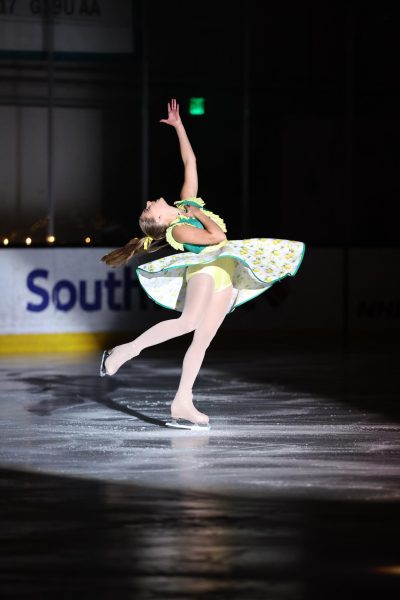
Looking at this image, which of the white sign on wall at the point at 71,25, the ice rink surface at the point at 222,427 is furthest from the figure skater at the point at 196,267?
the white sign on wall at the point at 71,25

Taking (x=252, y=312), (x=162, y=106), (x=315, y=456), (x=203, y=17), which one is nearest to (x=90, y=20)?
(x=252, y=312)

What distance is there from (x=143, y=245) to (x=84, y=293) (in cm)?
749

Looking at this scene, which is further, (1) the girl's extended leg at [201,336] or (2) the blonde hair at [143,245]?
(1) the girl's extended leg at [201,336]

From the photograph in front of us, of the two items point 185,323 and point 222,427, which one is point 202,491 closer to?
point 185,323

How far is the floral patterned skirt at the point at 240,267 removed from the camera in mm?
10711

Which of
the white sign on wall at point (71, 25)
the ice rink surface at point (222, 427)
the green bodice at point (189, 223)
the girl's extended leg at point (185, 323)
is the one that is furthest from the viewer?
the white sign on wall at point (71, 25)

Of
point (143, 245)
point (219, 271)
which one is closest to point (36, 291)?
point (143, 245)

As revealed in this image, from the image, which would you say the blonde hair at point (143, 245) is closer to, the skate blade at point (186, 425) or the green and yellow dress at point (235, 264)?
the green and yellow dress at point (235, 264)

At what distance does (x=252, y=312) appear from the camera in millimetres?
19094

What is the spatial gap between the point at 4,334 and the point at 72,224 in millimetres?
14754

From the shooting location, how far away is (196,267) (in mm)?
10844

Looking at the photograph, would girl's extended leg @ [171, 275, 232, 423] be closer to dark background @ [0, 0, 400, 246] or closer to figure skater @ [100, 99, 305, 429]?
figure skater @ [100, 99, 305, 429]

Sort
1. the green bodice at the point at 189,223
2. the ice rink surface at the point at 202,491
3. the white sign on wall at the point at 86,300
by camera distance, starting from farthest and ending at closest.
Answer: the white sign on wall at the point at 86,300 → the green bodice at the point at 189,223 → the ice rink surface at the point at 202,491

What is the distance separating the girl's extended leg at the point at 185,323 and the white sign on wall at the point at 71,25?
12.6 m
